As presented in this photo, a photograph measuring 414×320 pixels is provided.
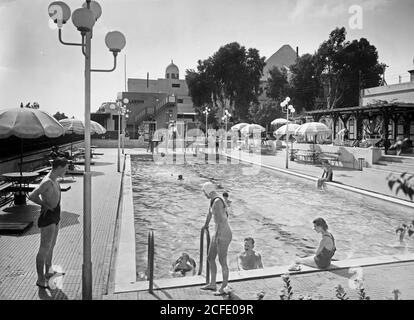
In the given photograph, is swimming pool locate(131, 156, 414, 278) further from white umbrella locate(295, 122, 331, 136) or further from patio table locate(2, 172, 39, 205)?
white umbrella locate(295, 122, 331, 136)

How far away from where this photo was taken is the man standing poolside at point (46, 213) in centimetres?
502

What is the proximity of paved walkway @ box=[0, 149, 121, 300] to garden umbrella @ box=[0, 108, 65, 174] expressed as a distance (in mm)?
1968

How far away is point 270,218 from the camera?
37.0ft

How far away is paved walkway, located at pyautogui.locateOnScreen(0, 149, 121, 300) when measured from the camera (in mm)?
5027

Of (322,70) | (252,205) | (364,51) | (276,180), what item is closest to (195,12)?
(252,205)

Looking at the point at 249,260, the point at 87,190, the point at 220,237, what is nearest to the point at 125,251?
the point at 249,260

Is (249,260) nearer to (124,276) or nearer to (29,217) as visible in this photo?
(124,276)

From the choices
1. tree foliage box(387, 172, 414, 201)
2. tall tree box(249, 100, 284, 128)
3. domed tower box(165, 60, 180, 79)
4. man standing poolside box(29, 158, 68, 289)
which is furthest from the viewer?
domed tower box(165, 60, 180, 79)

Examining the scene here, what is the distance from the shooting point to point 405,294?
514 cm

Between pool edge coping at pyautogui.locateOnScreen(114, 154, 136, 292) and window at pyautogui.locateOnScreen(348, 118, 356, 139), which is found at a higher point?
window at pyautogui.locateOnScreen(348, 118, 356, 139)

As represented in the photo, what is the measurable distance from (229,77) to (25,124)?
48.8m

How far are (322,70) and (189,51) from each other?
43.1 metres

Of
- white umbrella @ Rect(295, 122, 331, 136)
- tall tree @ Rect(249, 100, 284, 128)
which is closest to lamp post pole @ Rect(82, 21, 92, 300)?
white umbrella @ Rect(295, 122, 331, 136)

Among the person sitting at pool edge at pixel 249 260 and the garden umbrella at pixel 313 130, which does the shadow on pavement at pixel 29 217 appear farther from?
the garden umbrella at pixel 313 130
